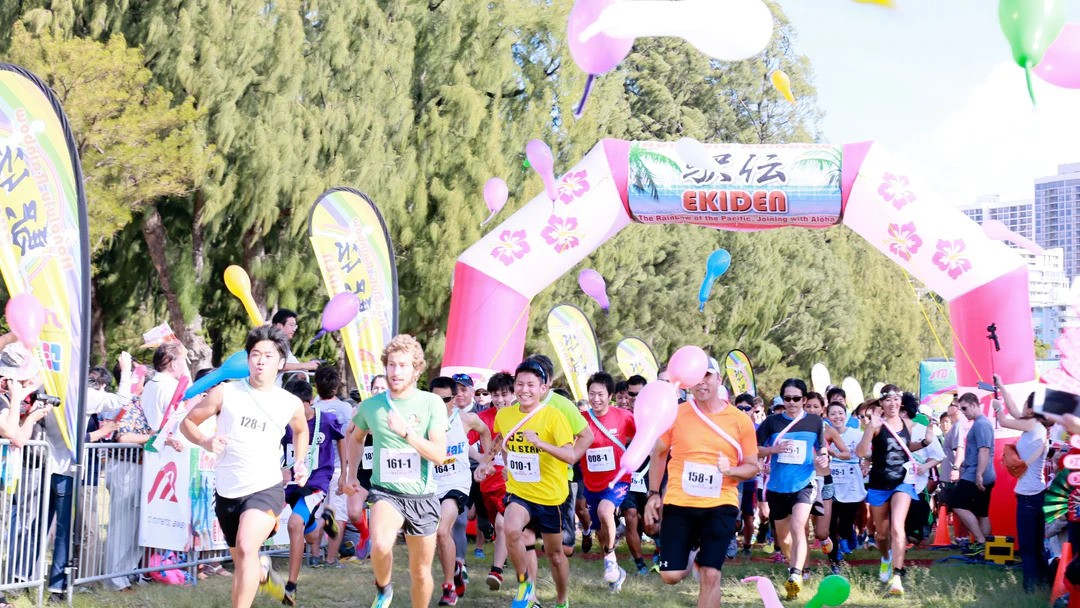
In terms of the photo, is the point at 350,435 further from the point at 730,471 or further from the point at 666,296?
the point at 666,296

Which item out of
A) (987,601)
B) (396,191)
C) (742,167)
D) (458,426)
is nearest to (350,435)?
(458,426)

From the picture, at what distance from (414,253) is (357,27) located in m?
4.09

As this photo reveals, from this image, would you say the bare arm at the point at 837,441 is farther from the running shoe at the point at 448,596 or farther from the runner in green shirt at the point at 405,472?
the runner in green shirt at the point at 405,472

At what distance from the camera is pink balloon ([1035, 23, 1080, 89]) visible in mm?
6156

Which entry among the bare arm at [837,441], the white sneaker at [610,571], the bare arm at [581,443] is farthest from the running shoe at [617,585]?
the bare arm at [581,443]

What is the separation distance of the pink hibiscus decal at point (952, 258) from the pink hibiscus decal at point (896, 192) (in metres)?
0.63

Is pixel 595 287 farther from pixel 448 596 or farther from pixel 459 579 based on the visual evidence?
pixel 448 596

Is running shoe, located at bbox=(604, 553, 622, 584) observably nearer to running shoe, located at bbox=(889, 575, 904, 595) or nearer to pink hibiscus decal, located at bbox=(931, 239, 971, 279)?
running shoe, located at bbox=(889, 575, 904, 595)

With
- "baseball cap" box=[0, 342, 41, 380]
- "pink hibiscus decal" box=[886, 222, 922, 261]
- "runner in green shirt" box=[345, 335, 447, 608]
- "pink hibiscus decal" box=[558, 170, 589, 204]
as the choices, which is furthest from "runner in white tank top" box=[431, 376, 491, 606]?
"pink hibiscus decal" box=[886, 222, 922, 261]

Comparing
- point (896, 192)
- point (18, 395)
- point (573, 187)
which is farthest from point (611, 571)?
point (896, 192)

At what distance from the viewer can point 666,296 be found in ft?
104

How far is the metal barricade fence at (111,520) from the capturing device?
346 inches

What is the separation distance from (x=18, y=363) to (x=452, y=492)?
3064 millimetres

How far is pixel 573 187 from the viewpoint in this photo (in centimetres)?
1591
